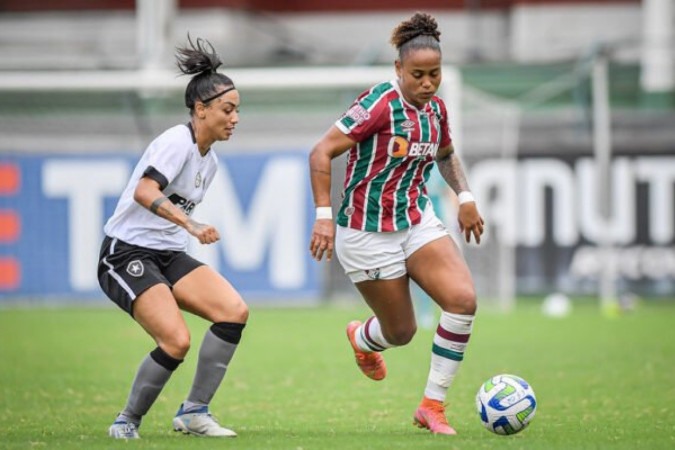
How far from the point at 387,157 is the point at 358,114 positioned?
338 millimetres

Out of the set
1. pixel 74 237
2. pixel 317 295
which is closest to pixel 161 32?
pixel 74 237

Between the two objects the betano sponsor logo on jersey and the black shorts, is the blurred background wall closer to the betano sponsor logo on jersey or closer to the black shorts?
the betano sponsor logo on jersey

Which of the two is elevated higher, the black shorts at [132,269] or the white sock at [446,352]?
the black shorts at [132,269]

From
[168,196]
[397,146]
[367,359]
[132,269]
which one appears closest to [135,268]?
[132,269]

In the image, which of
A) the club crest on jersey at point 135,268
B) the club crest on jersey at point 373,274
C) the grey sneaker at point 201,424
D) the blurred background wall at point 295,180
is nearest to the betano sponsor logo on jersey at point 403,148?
the club crest on jersey at point 373,274

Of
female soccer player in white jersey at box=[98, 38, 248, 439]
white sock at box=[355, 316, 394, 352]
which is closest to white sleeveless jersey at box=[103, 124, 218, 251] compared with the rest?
female soccer player in white jersey at box=[98, 38, 248, 439]

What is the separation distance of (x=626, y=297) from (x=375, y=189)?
13.2 m

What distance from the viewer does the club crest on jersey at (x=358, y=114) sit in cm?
803

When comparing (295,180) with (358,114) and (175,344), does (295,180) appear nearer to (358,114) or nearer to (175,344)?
(358,114)

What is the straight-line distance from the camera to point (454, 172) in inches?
344

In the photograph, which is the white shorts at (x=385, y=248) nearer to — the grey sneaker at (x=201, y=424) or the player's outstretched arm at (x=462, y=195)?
the player's outstretched arm at (x=462, y=195)

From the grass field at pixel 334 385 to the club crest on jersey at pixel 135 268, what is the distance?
99 cm

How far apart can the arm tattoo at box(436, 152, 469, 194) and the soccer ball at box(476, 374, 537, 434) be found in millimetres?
1469

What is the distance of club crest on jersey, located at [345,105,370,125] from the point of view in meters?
8.03
